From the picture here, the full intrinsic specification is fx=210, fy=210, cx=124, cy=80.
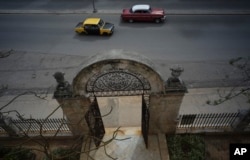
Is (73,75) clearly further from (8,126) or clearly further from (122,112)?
(8,126)

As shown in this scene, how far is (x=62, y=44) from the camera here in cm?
1700

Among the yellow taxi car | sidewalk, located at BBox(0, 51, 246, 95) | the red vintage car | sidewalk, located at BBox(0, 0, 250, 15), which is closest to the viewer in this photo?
sidewalk, located at BBox(0, 51, 246, 95)

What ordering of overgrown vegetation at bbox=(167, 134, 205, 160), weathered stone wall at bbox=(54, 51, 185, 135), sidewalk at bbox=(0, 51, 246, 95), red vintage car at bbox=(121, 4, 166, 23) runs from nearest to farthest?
1. weathered stone wall at bbox=(54, 51, 185, 135)
2. overgrown vegetation at bbox=(167, 134, 205, 160)
3. sidewalk at bbox=(0, 51, 246, 95)
4. red vintage car at bbox=(121, 4, 166, 23)

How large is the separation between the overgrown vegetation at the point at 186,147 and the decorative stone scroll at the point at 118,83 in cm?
315

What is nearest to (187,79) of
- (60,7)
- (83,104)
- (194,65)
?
(194,65)

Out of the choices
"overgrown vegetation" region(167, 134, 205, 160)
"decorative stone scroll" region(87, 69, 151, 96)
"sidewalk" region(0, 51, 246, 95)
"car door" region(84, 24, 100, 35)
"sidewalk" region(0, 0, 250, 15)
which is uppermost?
"sidewalk" region(0, 0, 250, 15)

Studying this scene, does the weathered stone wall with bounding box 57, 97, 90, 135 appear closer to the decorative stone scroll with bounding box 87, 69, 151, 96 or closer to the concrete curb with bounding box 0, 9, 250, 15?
the decorative stone scroll with bounding box 87, 69, 151, 96

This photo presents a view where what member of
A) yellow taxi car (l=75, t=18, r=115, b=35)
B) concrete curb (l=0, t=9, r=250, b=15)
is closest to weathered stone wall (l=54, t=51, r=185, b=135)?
yellow taxi car (l=75, t=18, r=115, b=35)

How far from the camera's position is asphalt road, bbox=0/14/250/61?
51.3ft

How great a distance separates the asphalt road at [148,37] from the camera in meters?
15.6

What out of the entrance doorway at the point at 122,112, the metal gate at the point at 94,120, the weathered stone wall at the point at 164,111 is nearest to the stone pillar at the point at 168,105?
the weathered stone wall at the point at 164,111

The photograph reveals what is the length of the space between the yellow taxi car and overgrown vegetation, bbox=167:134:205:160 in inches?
415

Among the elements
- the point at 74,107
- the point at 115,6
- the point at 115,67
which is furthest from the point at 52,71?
the point at 115,6

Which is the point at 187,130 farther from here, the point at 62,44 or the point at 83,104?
the point at 62,44
